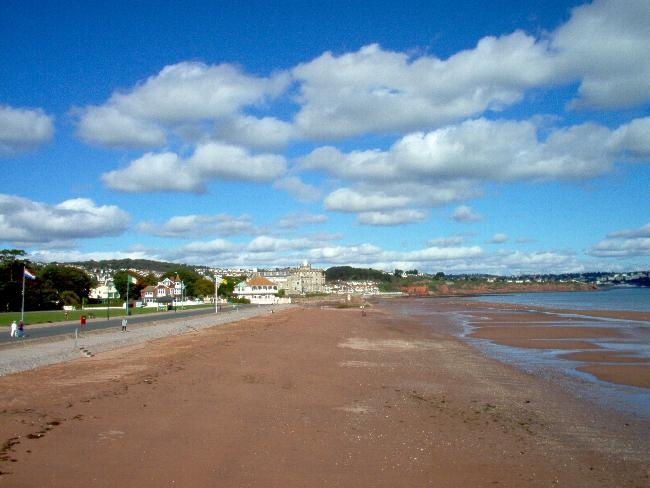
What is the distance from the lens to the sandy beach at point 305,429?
875cm

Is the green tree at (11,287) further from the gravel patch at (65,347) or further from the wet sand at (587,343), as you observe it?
the wet sand at (587,343)

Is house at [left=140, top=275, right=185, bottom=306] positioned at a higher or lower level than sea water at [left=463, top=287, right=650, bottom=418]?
higher

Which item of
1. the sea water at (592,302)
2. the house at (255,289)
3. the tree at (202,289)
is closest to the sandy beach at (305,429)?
the sea water at (592,302)

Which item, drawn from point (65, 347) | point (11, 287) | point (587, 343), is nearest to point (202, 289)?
point (11, 287)

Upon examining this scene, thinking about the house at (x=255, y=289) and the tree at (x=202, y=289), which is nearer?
the tree at (x=202, y=289)

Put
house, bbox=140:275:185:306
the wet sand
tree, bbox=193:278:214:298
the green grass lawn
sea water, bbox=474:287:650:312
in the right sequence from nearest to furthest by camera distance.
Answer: the wet sand → the green grass lawn → sea water, bbox=474:287:650:312 → house, bbox=140:275:185:306 → tree, bbox=193:278:214:298

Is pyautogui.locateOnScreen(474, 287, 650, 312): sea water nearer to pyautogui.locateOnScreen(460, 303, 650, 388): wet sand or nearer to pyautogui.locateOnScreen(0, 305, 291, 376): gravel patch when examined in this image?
pyautogui.locateOnScreen(460, 303, 650, 388): wet sand

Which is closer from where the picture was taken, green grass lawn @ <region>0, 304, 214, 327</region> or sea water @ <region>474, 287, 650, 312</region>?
green grass lawn @ <region>0, 304, 214, 327</region>

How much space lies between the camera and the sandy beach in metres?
8.75

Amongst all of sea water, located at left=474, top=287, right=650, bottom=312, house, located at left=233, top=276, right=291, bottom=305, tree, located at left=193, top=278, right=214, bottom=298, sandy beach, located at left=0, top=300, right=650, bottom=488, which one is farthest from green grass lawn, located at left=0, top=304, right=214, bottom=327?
house, located at left=233, top=276, right=291, bottom=305

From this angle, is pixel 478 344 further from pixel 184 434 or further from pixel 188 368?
pixel 184 434

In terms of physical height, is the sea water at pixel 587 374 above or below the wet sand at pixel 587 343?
above

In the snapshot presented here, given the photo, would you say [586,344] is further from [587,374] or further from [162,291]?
[162,291]

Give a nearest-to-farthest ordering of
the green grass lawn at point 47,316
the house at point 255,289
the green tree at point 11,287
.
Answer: the green grass lawn at point 47,316 → the green tree at point 11,287 → the house at point 255,289
